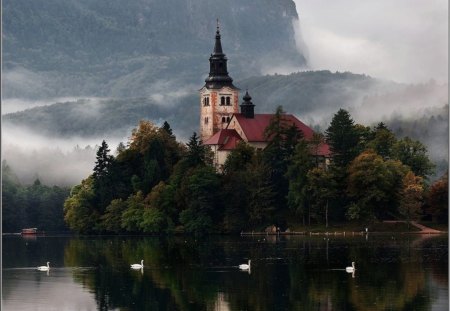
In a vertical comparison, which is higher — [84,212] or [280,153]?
[280,153]

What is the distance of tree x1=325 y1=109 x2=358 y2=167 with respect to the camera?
6437 inches

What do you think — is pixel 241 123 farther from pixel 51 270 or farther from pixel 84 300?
pixel 84 300

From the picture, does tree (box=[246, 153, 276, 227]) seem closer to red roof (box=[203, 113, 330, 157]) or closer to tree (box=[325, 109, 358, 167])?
tree (box=[325, 109, 358, 167])

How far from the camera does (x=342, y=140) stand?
165125 mm

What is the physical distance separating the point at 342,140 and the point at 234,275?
69355 millimetres

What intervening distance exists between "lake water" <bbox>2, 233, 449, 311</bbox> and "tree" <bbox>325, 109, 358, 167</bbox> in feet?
74.6

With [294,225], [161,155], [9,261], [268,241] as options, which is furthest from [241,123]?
[9,261]

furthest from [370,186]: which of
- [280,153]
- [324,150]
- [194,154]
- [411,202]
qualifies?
[324,150]

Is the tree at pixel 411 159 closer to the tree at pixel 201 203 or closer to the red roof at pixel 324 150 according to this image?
the red roof at pixel 324 150

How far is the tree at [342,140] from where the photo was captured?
164 m

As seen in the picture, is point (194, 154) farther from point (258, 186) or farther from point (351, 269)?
point (351, 269)

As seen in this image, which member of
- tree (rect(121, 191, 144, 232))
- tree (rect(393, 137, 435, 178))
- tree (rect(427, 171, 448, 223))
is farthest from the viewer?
tree (rect(393, 137, 435, 178))

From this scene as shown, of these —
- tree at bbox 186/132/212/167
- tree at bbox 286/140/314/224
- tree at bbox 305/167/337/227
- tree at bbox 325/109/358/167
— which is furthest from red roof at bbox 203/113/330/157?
tree at bbox 305/167/337/227

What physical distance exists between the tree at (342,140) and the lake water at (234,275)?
22.8 metres
